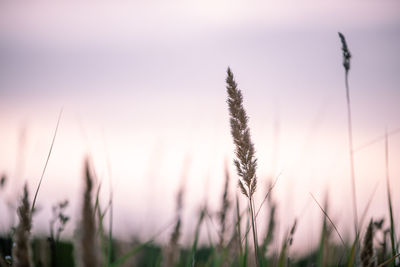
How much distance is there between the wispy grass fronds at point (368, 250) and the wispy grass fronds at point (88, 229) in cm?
151

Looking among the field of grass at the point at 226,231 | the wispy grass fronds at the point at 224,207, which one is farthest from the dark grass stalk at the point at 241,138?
the wispy grass fronds at the point at 224,207

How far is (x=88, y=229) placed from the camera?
106 cm

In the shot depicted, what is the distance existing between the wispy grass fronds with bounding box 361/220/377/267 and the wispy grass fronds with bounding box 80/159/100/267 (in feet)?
4.96

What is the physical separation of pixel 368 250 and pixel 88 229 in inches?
61.8

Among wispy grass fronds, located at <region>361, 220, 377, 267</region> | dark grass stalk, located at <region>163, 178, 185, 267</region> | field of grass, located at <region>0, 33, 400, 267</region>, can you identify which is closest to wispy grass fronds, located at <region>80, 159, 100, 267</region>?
field of grass, located at <region>0, 33, 400, 267</region>

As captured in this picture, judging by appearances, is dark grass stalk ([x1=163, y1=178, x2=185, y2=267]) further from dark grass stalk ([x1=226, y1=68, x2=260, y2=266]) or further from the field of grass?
dark grass stalk ([x1=226, y1=68, x2=260, y2=266])

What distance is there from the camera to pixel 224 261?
285 centimetres

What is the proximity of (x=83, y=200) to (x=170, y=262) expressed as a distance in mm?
2107

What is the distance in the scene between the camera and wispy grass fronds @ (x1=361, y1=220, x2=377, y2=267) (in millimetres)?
2000

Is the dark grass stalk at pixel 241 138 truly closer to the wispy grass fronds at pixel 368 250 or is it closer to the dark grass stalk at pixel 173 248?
the wispy grass fronds at pixel 368 250

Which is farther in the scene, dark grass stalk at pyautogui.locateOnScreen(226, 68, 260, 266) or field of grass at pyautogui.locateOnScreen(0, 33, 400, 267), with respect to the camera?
dark grass stalk at pyautogui.locateOnScreen(226, 68, 260, 266)

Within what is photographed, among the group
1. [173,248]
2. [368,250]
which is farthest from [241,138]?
[173,248]

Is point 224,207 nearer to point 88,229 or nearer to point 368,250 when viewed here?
point 368,250

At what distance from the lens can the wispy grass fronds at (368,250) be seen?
2.00 m
